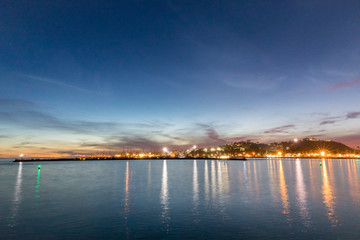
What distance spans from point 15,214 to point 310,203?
3249 centimetres

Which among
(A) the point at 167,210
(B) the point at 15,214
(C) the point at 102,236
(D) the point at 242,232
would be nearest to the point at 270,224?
(D) the point at 242,232

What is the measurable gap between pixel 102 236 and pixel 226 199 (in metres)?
18.2

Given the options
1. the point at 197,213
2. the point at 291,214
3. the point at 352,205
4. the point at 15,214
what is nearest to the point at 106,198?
the point at 15,214

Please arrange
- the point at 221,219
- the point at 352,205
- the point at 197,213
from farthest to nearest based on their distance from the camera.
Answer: the point at 352,205 < the point at 197,213 < the point at 221,219

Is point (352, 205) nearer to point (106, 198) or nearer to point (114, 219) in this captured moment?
point (114, 219)

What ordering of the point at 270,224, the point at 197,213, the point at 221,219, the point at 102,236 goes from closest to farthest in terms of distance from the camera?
1. the point at 102,236
2. the point at 270,224
3. the point at 221,219
4. the point at 197,213

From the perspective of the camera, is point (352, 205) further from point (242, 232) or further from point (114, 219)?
point (114, 219)

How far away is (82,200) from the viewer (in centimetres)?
2995

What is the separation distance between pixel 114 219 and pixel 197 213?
802 cm

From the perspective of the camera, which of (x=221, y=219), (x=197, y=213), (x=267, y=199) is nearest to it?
(x=221, y=219)

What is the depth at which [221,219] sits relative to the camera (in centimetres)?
2045

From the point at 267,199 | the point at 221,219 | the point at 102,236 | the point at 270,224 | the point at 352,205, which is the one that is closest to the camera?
the point at 102,236

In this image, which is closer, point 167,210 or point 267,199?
point 167,210

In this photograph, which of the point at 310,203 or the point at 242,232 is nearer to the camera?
the point at 242,232
